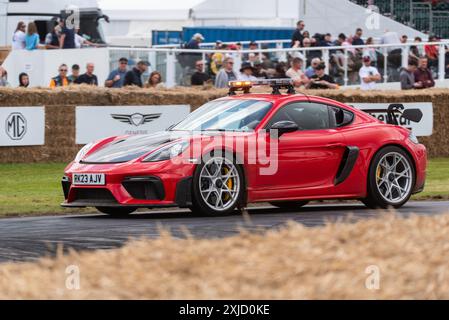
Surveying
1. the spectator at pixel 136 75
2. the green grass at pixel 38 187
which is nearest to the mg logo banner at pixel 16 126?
the green grass at pixel 38 187

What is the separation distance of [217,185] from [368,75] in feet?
49.9

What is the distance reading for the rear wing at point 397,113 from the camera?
22281 millimetres

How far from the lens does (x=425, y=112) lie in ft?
78.3

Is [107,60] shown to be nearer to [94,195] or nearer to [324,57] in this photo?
[324,57]

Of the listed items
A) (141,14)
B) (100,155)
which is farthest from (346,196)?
(141,14)

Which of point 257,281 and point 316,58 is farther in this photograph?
point 316,58

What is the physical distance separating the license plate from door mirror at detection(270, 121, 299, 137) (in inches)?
80.1

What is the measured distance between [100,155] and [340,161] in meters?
2.76

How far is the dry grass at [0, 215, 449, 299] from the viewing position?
6551mm

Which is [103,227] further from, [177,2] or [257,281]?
[177,2]

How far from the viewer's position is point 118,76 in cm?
2439

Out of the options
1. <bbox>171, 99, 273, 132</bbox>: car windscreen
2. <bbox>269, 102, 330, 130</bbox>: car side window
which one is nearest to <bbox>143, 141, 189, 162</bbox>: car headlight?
<bbox>171, 99, 273, 132</bbox>: car windscreen

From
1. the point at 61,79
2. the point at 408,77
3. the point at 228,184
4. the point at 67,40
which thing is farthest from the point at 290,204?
the point at 67,40
